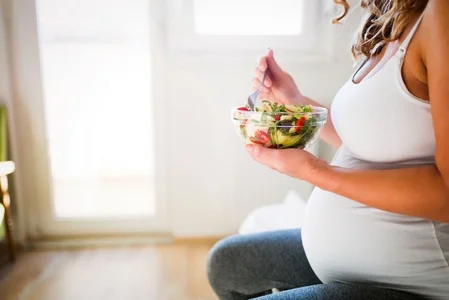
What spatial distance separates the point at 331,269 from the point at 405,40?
398mm

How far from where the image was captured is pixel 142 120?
210 centimetres

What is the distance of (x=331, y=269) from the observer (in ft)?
2.70

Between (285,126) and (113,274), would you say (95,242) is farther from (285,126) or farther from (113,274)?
(285,126)

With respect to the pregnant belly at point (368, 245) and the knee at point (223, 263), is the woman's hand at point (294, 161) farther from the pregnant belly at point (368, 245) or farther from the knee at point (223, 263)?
the knee at point (223, 263)

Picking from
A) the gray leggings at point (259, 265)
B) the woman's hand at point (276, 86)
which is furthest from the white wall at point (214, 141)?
the gray leggings at point (259, 265)

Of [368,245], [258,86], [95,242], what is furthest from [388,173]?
[95,242]

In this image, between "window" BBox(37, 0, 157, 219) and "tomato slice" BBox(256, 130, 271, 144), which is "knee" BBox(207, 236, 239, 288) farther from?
"window" BBox(37, 0, 157, 219)

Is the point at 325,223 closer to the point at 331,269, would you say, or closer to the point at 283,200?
the point at 331,269

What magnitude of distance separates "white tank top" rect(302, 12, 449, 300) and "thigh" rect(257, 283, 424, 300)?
0.03 meters

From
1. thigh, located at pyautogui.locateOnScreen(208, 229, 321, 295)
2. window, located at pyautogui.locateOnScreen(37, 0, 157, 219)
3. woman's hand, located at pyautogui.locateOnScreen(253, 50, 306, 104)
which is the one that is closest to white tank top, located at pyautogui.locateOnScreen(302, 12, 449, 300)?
thigh, located at pyautogui.locateOnScreen(208, 229, 321, 295)

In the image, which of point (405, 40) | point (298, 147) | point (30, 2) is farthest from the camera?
point (30, 2)

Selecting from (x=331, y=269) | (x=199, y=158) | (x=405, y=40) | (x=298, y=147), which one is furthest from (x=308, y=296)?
(x=199, y=158)

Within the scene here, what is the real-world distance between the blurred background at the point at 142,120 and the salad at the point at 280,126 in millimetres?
1021

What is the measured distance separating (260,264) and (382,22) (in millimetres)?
523
